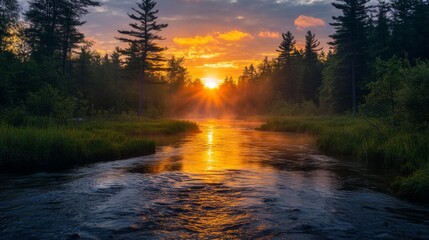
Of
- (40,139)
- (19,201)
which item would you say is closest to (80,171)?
(40,139)

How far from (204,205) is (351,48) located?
1910 inches

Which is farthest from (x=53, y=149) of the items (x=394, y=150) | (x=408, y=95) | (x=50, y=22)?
(x=50, y=22)

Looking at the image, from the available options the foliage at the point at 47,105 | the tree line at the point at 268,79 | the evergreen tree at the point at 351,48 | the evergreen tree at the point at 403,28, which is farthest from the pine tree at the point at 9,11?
the evergreen tree at the point at 403,28

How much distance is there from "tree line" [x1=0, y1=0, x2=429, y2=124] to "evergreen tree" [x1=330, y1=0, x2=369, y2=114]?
0.15m

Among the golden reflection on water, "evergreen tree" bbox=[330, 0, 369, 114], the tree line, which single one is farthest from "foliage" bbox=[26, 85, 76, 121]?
"evergreen tree" bbox=[330, 0, 369, 114]

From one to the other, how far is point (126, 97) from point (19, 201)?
6562 cm

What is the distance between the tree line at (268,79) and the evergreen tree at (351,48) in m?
0.15

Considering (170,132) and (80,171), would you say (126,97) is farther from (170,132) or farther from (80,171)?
(80,171)

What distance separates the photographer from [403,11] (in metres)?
62.8

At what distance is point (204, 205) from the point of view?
10.1 metres

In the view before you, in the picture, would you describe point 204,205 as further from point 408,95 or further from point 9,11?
point 9,11

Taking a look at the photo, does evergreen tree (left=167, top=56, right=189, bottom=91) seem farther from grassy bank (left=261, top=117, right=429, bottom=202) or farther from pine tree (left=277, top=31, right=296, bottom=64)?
grassy bank (left=261, top=117, right=429, bottom=202)

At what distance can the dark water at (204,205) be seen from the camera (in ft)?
25.8

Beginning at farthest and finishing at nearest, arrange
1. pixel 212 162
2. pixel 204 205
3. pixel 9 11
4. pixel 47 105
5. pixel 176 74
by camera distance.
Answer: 1. pixel 176 74
2. pixel 9 11
3. pixel 47 105
4. pixel 212 162
5. pixel 204 205
